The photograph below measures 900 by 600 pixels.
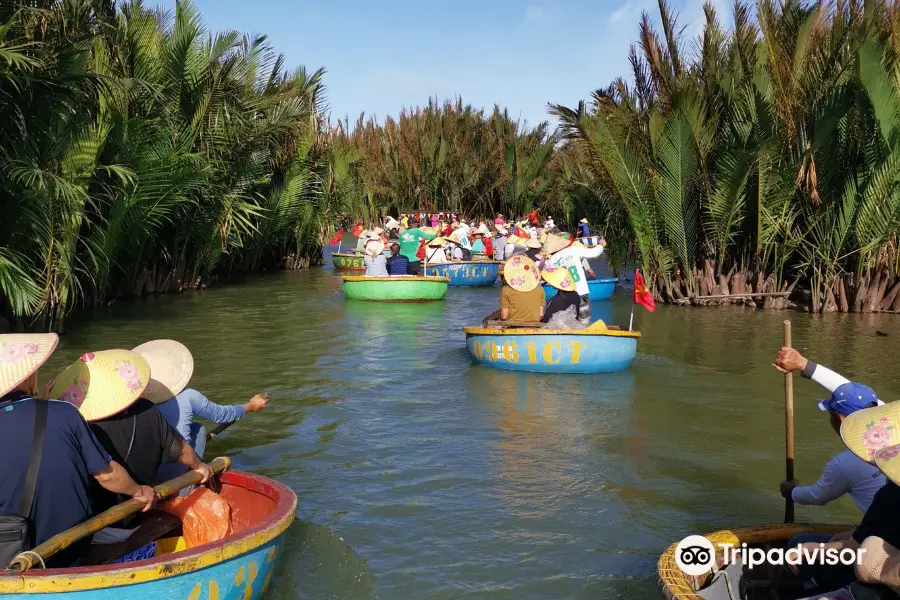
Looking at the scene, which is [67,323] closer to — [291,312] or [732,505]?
[291,312]

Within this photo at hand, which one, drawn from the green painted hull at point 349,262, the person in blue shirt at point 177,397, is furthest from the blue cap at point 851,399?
the green painted hull at point 349,262

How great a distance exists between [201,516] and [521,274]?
787cm

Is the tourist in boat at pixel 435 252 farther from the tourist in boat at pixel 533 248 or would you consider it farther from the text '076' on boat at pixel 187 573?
the text '076' on boat at pixel 187 573

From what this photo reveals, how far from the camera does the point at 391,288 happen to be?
20922mm

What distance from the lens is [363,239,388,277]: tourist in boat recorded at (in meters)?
21.0

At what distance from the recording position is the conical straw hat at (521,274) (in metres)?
13.0

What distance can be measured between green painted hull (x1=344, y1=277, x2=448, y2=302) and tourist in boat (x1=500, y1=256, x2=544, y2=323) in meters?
7.69

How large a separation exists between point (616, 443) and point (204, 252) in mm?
15734

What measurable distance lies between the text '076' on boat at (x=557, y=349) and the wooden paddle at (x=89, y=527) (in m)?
7.18

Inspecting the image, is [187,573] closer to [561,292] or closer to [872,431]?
[872,431]

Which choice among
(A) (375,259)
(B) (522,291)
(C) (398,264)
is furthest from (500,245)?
(B) (522,291)

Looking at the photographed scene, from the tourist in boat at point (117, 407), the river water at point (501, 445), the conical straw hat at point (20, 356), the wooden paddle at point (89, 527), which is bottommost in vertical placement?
the river water at point (501, 445)

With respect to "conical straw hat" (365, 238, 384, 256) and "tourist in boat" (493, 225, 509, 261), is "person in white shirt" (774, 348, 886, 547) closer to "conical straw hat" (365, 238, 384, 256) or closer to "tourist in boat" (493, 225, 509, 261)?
"conical straw hat" (365, 238, 384, 256)

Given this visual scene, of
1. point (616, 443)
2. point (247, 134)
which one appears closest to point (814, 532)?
point (616, 443)
